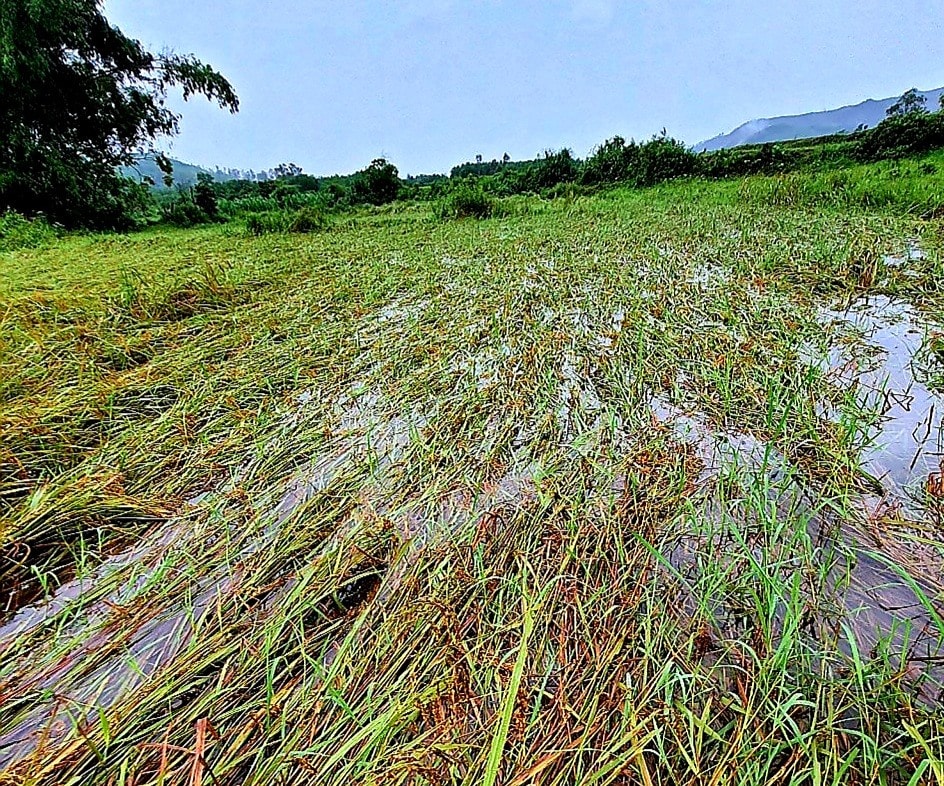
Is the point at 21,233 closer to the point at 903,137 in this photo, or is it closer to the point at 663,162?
the point at 663,162

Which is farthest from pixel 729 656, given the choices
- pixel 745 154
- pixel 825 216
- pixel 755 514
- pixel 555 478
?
pixel 745 154

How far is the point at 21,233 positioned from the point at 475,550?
Answer: 8.92 meters

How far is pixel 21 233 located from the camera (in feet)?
21.5

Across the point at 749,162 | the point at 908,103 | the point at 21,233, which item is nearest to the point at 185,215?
the point at 21,233

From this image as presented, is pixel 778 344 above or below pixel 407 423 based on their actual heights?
below

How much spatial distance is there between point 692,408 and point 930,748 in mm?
1141

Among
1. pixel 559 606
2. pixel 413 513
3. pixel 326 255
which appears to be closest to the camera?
pixel 559 606

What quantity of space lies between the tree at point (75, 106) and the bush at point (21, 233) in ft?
5.66

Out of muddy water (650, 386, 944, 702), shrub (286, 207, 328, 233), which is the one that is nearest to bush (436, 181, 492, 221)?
shrub (286, 207, 328, 233)

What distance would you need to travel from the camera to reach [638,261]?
407 centimetres

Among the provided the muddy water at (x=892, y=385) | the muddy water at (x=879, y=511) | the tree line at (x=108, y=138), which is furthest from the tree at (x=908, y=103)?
the muddy water at (x=879, y=511)

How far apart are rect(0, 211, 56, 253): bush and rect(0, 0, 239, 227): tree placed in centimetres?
172

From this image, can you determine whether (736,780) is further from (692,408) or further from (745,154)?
(745,154)

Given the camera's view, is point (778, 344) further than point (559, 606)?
Yes
